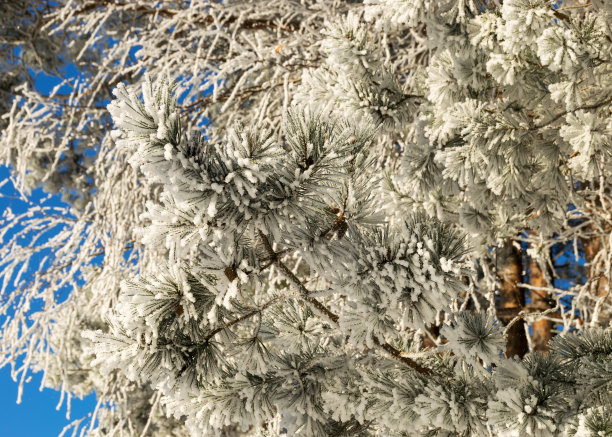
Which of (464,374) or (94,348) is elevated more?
(94,348)

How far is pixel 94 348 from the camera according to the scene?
133 cm

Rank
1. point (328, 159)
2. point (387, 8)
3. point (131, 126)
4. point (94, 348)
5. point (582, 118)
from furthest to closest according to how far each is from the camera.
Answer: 1. point (387, 8)
2. point (582, 118)
3. point (94, 348)
4. point (328, 159)
5. point (131, 126)

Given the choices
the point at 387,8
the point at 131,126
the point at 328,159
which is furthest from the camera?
the point at 387,8

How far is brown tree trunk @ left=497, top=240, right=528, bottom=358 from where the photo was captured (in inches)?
172

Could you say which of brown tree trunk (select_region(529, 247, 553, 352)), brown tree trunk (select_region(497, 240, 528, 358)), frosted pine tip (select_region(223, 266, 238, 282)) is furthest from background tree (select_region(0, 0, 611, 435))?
→ brown tree trunk (select_region(529, 247, 553, 352))

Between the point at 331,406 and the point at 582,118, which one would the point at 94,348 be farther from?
the point at 582,118

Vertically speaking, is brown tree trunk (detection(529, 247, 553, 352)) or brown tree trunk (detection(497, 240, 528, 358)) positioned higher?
brown tree trunk (detection(497, 240, 528, 358))

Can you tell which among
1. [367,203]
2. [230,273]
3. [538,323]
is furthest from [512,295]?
[230,273]

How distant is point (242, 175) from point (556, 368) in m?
1.02

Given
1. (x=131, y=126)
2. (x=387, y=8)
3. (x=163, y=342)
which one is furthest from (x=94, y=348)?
(x=387, y=8)

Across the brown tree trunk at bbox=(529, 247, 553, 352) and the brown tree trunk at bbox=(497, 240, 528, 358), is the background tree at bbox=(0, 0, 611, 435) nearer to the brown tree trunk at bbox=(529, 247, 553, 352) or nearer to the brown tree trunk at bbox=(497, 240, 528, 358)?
the brown tree trunk at bbox=(497, 240, 528, 358)

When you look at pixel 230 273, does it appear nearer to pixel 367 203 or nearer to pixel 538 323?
pixel 367 203

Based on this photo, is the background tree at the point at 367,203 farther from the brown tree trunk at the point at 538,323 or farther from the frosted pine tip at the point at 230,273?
the brown tree trunk at the point at 538,323

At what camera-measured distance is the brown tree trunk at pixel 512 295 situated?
172 inches
